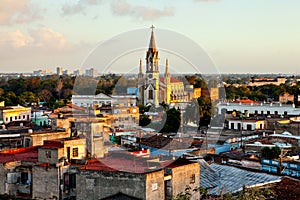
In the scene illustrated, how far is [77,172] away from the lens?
39.2ft

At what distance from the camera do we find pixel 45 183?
1266 centimetres

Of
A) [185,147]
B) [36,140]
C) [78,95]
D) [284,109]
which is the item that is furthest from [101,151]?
[78,95]

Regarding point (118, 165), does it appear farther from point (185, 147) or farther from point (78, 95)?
point (78, 95)

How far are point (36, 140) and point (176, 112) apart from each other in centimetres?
1683

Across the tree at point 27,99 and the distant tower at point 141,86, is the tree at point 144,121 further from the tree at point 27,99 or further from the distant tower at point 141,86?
the tree at point 27,99

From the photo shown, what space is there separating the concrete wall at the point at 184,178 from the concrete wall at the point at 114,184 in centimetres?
58

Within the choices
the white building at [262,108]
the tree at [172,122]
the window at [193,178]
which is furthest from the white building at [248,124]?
the window at [193,178]

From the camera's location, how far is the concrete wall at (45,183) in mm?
12531

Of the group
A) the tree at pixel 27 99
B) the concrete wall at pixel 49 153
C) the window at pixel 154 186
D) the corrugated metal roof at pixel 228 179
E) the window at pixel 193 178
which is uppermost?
the tree at pixel 27 99

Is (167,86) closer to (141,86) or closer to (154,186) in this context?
(141,86)

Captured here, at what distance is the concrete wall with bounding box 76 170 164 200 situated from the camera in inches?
432

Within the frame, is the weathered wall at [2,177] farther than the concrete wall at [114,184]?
Yes

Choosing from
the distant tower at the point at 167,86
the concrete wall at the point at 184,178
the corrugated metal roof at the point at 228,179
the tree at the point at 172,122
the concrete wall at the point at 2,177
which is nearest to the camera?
the concrete wall at the point at 184,178

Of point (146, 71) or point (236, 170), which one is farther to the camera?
point (146, 71)
